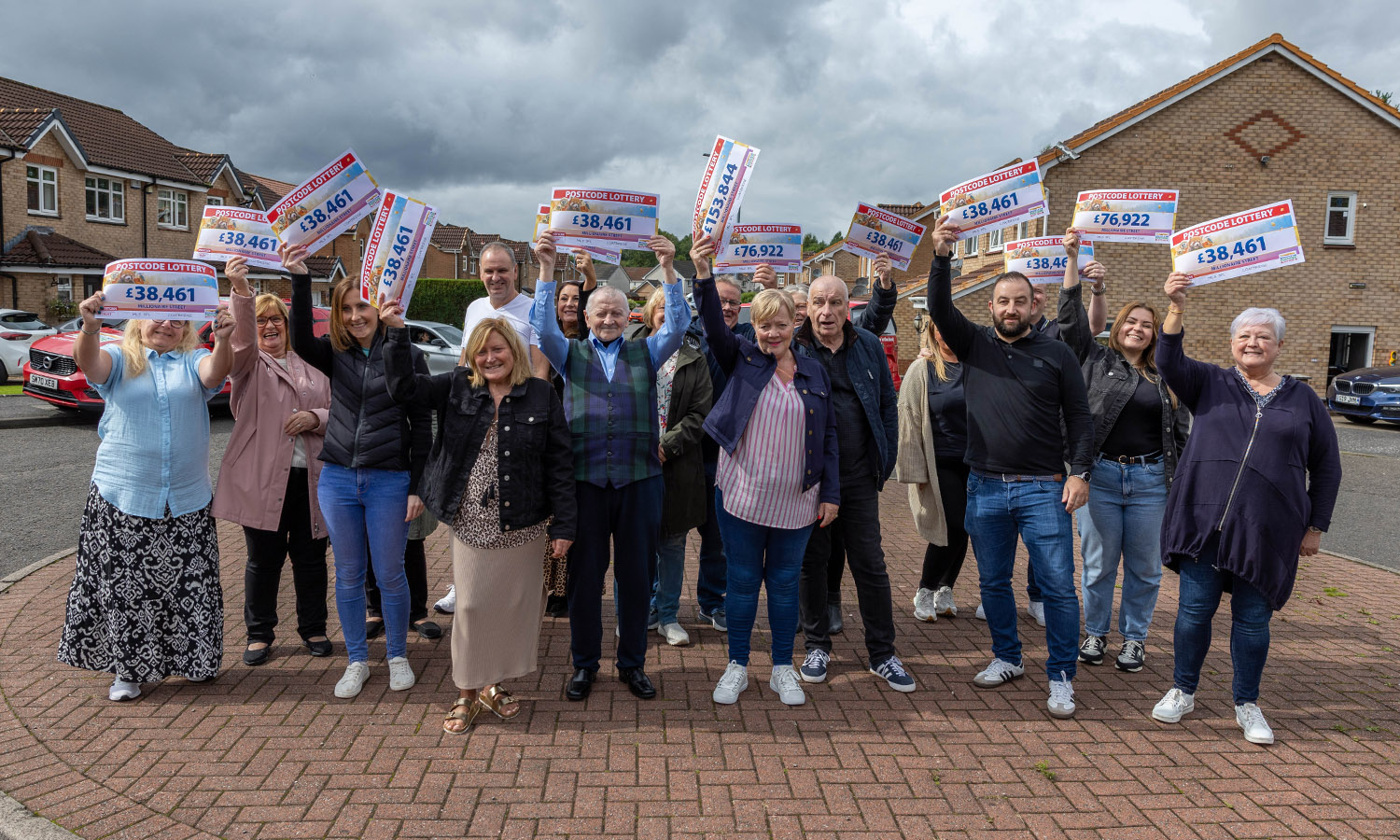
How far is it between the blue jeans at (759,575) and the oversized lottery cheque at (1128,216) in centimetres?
262

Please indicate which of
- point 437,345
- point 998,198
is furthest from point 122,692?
point 437,345

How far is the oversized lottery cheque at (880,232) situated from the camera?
5621mm

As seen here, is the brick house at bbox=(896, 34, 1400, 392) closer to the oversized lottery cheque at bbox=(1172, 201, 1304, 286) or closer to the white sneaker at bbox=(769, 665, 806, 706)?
the oversized lottery cheque at bbox=(1172, 201, 1304, 286)

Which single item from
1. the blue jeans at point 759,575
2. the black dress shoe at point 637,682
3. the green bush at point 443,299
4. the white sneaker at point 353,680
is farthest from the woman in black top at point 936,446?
the green bush at point 443,299

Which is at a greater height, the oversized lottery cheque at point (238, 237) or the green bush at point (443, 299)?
the green bush at point (443, 299)

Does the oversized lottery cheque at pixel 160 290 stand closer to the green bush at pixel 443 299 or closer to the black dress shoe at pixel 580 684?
the black dress shoe at pixel 580 684

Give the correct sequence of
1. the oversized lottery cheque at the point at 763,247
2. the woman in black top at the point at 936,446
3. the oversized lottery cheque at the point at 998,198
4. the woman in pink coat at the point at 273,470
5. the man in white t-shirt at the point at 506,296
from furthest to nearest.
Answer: the oversized lottery cheque at the point at 763,247
the woman in black top at the point at 936,446
the oversized lottery cheque at the point at 998,198
the man in white t-shirt at the point at 506,296
the woman in pink coat at the point at 273,470

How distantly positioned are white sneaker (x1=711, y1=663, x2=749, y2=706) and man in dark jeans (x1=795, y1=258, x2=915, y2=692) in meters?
0.39

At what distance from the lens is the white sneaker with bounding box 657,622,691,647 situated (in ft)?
16.6

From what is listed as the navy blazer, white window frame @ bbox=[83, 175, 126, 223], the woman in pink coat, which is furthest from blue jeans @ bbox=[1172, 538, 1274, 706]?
white window frame @ bbox=[83, 175, 126, 223]

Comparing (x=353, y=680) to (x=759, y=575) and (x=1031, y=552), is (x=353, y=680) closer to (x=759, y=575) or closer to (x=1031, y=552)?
(x=759, y=575)

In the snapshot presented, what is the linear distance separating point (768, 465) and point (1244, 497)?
2173 millimetres

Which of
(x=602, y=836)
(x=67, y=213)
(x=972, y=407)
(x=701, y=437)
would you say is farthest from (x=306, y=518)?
(x=67, y=213)

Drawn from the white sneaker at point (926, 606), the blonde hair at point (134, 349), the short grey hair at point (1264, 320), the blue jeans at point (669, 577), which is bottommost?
the white sneaker at point (926, 606)
